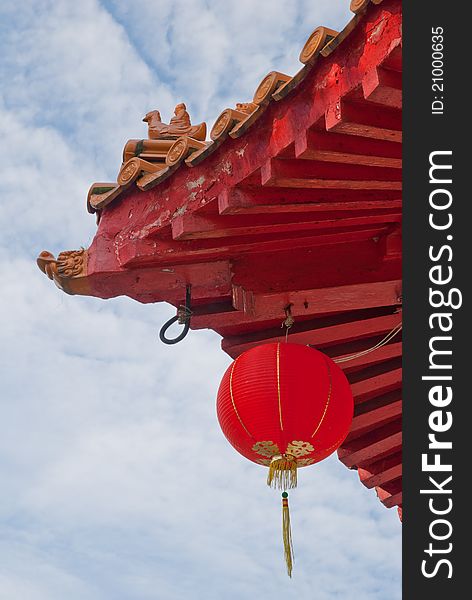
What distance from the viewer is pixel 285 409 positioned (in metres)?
4.55

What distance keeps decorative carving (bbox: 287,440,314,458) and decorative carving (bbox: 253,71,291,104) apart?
1.48 m

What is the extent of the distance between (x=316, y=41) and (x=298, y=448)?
175 cm

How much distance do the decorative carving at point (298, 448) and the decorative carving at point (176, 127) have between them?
160 centimetres

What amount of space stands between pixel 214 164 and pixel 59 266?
0.95 meters

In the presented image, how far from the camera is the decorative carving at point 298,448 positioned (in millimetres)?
4590

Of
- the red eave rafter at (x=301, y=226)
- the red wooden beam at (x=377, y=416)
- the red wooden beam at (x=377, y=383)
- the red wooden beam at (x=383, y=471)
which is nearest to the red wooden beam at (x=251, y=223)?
the red eave rafter at (x=301, y=226)

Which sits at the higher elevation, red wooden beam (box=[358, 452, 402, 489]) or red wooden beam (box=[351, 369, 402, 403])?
red wooden beam (box=[351, 369, 402, 403])

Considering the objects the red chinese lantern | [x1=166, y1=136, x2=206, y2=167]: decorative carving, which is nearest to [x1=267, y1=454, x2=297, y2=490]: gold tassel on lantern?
the red chinese lantern

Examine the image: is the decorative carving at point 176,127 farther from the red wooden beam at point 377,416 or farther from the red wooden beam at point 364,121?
the red wooden beam at point 377,416

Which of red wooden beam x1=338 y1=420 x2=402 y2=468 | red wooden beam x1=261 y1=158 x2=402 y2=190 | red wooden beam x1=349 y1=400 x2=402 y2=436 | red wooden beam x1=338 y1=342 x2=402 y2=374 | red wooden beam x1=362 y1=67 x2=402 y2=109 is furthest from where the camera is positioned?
red wooden beam x1=338 y1=420 x2=402 y2=468

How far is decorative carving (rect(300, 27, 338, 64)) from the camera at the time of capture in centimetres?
397

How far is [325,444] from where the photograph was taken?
4656 millimetres

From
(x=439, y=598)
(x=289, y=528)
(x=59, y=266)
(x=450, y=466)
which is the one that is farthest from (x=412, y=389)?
(x=59, y=266)

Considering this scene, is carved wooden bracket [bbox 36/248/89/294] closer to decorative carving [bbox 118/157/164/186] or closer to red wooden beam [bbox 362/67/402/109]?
decorative carving [bbox 118/157/164/186]
